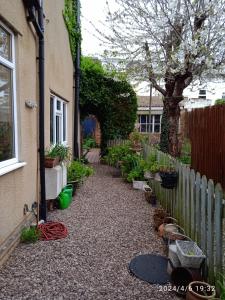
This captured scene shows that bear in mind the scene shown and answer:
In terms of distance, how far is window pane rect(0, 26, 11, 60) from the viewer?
3.87 m

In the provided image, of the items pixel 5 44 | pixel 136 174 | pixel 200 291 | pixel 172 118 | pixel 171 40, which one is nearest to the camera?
pixel 200 291

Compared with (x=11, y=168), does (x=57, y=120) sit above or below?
above

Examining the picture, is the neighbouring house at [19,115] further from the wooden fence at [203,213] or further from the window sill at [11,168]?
the wooden fence at [203,213]

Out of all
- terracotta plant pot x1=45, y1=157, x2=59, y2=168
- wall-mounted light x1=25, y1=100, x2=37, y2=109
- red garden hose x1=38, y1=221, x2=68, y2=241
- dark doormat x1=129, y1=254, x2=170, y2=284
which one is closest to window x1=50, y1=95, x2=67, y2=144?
Result: terracotta plant pot x1=45, y1=157, x2=59, y2=168

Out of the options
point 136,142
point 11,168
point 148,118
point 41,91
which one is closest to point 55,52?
point 41,91

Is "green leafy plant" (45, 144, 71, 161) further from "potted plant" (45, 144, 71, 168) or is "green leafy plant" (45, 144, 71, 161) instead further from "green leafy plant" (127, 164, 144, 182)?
"green leafy plant" (127, 164, 144, 182)

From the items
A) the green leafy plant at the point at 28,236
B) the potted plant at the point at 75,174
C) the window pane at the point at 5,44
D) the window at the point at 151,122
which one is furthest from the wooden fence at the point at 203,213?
the window at the point at 151,122

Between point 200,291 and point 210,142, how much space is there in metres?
5.20

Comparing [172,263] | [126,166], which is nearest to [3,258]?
[172,263]

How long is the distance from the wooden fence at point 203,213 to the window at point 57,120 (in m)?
3.45

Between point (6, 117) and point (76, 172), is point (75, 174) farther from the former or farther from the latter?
point (6, 117)

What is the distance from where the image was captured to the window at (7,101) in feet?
12.8

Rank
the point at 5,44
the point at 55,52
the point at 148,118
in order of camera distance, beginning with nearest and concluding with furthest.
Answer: the point at 5,44 → the point at 55,52 → the point at 148,118

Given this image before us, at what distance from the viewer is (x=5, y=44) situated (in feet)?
13.2
